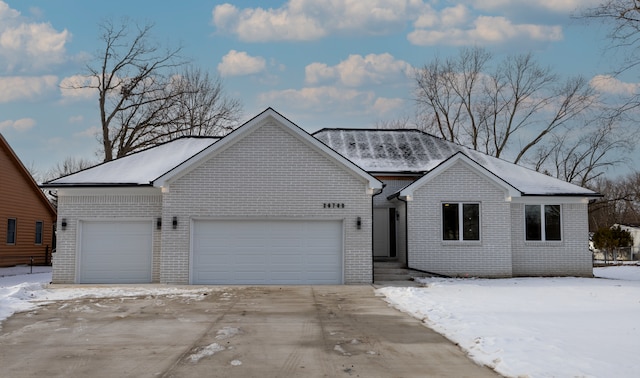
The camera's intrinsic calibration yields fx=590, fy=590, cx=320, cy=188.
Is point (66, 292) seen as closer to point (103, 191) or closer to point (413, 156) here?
point (103, 191)

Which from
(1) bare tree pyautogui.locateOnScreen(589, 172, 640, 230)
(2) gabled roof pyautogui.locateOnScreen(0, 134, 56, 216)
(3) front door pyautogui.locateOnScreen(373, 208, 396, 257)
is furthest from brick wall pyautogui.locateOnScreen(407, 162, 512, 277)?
(1) bare tree pyautogui.locateOnScreen(589, 172, 640, 230)

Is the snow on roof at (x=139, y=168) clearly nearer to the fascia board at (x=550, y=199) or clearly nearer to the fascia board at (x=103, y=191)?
the fascia board at (x=103, y=191)

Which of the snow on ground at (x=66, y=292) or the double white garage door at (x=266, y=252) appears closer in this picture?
the snow on ground at (x=66, y=292)

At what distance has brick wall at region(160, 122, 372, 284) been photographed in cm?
1827

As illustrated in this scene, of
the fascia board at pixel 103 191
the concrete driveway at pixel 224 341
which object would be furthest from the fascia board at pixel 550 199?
the fascia board at pixel 103 191

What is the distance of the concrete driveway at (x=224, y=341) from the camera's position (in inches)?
285

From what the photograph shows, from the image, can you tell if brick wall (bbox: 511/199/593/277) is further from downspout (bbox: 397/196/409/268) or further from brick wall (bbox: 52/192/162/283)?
brick wall (bbox: 52/192/162/283)

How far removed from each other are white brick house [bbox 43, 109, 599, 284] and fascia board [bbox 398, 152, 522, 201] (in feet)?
0.12

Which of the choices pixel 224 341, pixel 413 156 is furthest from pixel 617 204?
pixel 224 341

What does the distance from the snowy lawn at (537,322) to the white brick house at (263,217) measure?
7.53 feet

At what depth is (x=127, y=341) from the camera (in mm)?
9016

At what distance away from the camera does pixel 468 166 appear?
20.4 m

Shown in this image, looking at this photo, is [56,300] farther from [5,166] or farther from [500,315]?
[5,166]

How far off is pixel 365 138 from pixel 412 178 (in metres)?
3.93
